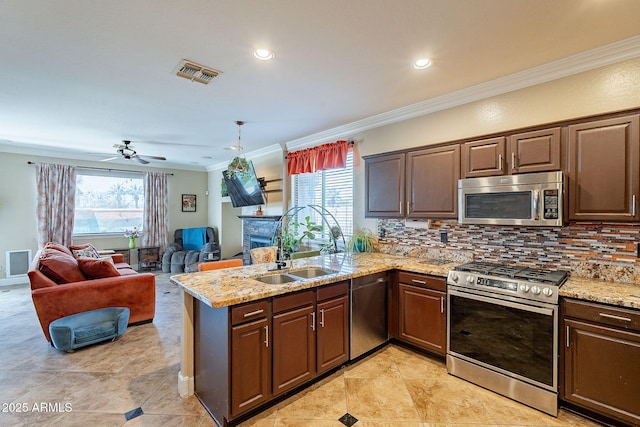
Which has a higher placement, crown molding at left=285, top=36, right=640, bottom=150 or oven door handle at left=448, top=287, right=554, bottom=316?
crown molding at left=285, top=36, right=640, bottom=150

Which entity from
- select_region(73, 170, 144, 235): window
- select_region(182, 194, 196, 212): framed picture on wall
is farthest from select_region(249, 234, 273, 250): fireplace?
select_region(73, 170, 144, 235): window

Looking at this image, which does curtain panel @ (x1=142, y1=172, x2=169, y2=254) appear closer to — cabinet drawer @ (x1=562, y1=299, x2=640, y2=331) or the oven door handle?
→ the oven door handle

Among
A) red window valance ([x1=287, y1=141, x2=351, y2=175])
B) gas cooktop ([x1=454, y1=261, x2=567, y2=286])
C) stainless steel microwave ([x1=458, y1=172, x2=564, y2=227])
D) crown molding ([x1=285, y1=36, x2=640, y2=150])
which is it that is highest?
crown molding ([x1=285, y1=36, x2=640, y2=150])

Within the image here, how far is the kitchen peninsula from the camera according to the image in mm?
1882

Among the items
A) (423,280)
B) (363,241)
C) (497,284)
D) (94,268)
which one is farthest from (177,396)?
(497,284)

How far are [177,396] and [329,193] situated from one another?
10.5 feet

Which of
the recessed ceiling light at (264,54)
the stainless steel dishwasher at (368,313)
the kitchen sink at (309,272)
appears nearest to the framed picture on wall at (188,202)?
the kitchen sink at (309,272)

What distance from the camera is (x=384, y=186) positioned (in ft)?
11.4

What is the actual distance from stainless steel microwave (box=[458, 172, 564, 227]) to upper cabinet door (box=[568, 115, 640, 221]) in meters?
0.14

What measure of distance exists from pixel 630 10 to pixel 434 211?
190 centimetres

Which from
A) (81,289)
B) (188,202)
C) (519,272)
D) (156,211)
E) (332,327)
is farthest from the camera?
(188,202)

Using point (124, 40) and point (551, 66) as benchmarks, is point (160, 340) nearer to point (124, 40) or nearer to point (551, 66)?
point (124, 40)

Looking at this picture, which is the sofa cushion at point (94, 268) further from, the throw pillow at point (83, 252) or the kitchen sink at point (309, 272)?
the kitchen sink at point (309, 272)

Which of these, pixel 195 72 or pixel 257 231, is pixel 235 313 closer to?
pixel 195 72
